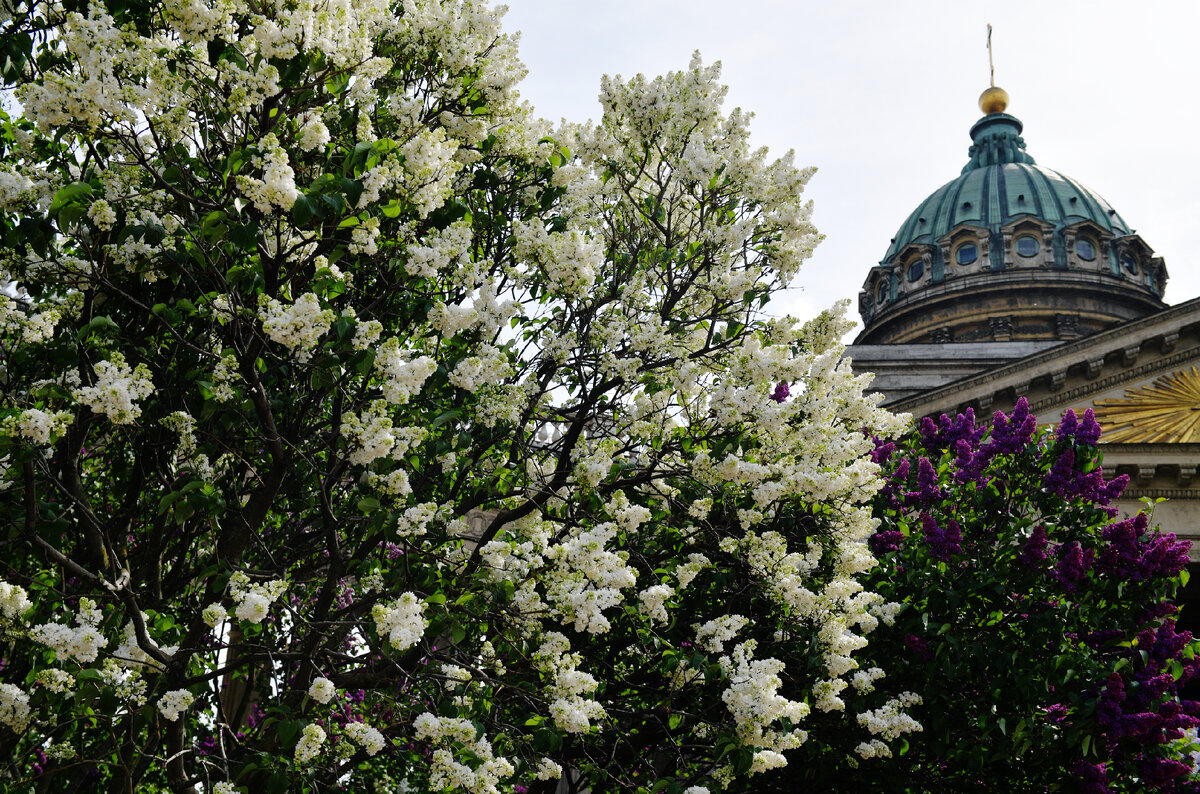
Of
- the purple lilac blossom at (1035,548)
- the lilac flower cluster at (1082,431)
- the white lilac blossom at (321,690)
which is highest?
the lilac flower cluster at (1082,431)

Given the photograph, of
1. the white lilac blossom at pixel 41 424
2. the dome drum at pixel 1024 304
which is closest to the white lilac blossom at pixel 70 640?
the white lilac blossom at pixel 41 424

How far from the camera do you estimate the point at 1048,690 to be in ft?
37.4

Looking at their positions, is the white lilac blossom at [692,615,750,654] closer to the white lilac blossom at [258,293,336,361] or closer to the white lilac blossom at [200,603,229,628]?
the white lilac blossom at [200,603,229,628]

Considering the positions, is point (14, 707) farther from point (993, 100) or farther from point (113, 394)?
point (993, 100)

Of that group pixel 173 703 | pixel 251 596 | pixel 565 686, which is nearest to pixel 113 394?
pixel 251 596

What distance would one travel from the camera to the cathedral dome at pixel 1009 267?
5969 centimetres

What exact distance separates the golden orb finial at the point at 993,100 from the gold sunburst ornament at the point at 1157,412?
5798 centimetres

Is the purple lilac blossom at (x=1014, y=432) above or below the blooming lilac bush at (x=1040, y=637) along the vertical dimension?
above

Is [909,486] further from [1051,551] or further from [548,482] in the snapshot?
[548,482]

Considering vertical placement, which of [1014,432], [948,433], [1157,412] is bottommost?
[1014,432]

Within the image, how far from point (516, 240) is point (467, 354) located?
1021 millimetres

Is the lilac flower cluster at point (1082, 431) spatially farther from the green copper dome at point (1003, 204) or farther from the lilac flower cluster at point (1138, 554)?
the green copper dome at point (1003, 204)

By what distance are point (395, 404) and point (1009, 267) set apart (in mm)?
59130

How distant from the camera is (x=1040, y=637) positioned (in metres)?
11.6
